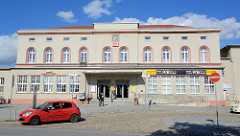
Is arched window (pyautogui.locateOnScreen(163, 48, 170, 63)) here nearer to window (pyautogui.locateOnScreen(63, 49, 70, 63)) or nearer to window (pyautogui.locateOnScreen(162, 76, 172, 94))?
window (pyautogui.locateOnScreen(162, 76, 172, 94))

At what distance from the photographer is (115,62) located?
93.6 ft

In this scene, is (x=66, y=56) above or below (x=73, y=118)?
above

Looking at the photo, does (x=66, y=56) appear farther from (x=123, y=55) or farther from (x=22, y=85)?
(x=123, y=55)

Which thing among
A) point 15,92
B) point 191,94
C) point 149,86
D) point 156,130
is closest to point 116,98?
point 149,86

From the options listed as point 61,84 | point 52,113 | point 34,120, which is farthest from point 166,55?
point 34,120

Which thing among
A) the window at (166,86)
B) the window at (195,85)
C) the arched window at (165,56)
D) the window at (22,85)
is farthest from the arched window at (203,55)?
the window at (22,85)

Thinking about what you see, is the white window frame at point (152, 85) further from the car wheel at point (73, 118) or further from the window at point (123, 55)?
the car wheel at point (73, 118)

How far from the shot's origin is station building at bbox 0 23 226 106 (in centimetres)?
2595

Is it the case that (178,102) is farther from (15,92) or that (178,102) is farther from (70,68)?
(15,92)

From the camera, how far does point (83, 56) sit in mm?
29281

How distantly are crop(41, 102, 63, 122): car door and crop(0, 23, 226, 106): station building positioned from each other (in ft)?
45.1

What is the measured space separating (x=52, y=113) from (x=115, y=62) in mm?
17712

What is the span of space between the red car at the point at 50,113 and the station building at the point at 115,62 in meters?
13.5

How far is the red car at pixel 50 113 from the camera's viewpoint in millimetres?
10945
